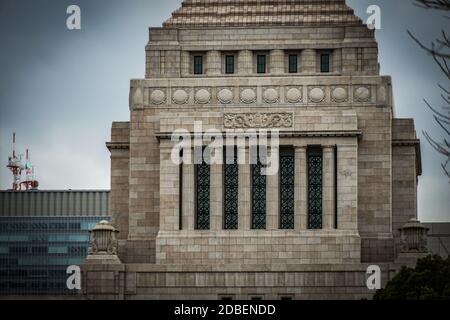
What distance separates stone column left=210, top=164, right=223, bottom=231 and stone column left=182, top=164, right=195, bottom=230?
100 cm

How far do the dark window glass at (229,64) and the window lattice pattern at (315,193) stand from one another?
649 centimetres

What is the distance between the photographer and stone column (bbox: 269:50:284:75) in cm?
9438

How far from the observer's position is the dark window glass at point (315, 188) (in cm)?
9244

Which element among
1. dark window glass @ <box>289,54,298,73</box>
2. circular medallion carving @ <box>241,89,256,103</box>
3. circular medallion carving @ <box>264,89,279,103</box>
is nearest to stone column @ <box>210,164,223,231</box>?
circular medallion carving @ <box>241,89,256,103</box>

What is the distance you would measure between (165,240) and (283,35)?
12.4m

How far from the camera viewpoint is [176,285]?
293ft

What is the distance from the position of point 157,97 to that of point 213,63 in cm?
338

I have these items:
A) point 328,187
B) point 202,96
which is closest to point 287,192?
point 328,187

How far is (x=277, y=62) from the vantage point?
94438 mm

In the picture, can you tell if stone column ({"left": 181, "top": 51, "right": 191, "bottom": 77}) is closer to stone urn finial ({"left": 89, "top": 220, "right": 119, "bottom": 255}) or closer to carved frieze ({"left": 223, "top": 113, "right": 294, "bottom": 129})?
carved frieze ({"left": 223, "top": 113, "right": 294, "bottom": 129})

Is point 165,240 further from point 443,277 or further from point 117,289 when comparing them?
point 443,277

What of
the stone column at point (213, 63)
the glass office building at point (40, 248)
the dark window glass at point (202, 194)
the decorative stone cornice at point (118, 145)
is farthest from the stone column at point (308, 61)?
the glass office building at point (40, 248)

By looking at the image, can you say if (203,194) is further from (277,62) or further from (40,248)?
(40,248)

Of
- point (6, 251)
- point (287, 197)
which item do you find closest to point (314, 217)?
point (287, 197)
